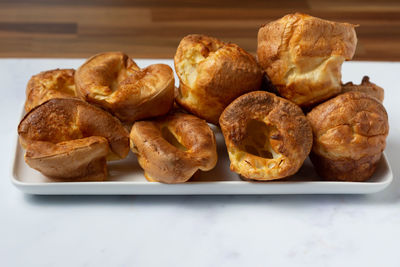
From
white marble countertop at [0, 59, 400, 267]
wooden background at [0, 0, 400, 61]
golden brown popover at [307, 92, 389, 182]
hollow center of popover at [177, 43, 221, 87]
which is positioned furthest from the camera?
wooden background at [0, 0, 400, 61]

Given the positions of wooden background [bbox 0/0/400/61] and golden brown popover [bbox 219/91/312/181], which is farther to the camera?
wooden background [bbox 0/0/400/61]

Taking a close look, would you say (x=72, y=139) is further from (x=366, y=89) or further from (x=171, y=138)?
(x=366, y=89)

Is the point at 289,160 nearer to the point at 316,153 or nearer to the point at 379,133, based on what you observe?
the point at 316,153

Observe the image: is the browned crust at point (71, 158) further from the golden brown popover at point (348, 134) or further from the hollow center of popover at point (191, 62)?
the golden brown popover at point (348, 134)

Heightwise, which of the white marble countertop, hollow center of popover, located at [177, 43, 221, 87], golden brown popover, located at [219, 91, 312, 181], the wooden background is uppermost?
hollow center of popover, located at [177, 43, 221, 87]

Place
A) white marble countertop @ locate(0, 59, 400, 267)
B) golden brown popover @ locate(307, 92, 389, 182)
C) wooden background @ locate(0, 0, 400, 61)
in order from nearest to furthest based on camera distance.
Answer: white marble countertop @ locate(0, 59, 400, 267)
golden brown popover @ locate(307, 92, 389, 182)
wooden background @ locate(0, 0, 400, 61)

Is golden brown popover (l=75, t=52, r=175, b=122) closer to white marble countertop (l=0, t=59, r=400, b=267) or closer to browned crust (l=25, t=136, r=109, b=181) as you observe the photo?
browned crust (l=25, t=136, r=109, b=181)

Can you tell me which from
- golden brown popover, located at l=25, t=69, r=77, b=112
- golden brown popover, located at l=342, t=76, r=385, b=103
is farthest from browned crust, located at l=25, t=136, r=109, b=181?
golden brown popover, located at l=342, t=76, r=385, b=103
